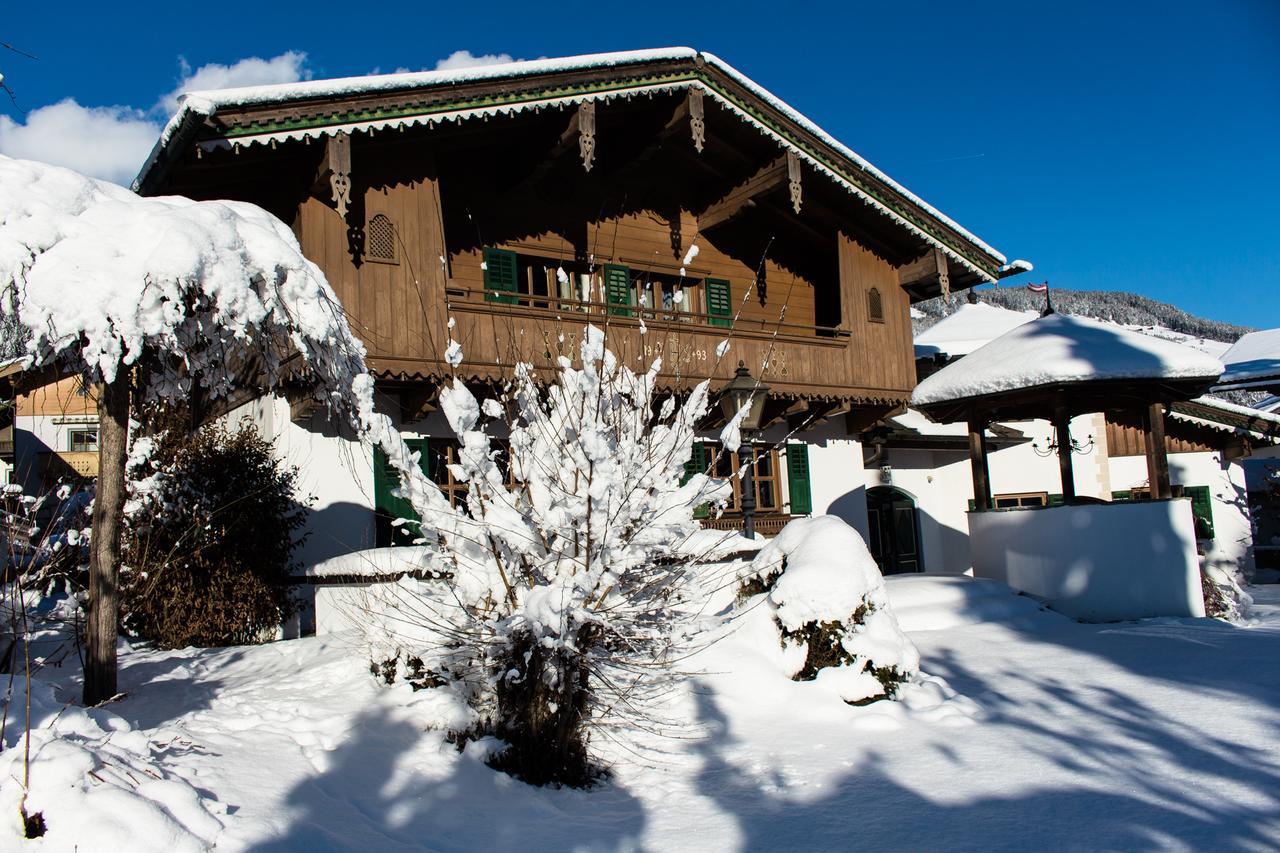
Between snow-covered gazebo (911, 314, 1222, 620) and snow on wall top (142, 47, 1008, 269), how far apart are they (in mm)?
4207

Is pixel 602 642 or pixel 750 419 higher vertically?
pixel 750 419

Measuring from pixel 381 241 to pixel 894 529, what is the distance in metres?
11.3

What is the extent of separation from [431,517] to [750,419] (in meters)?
4.64

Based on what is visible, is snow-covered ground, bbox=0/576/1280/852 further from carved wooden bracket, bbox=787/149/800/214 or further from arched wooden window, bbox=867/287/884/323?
arched wooden window, bbox=867/287/884/323

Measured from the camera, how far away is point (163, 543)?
9422 millimetres

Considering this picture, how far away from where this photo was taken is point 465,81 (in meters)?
11.3

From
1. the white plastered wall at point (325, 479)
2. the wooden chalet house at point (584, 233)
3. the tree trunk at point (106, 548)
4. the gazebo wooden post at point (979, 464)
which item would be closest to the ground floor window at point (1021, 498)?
the wooden chalet house at point (584, 233)

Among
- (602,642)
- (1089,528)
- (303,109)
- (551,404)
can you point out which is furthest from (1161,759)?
(303,109)

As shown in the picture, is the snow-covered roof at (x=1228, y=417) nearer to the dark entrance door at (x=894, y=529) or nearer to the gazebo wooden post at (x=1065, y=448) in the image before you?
the dark entrance door at (x=894, y=529)

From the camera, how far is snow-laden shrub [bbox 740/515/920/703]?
7.03 metres

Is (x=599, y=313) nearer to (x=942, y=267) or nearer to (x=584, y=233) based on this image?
(x=584, y=233)

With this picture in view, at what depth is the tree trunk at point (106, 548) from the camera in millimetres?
5836

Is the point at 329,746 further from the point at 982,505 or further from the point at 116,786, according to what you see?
the point at 982,505

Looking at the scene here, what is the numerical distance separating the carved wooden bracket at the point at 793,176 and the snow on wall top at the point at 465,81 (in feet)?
1.57
